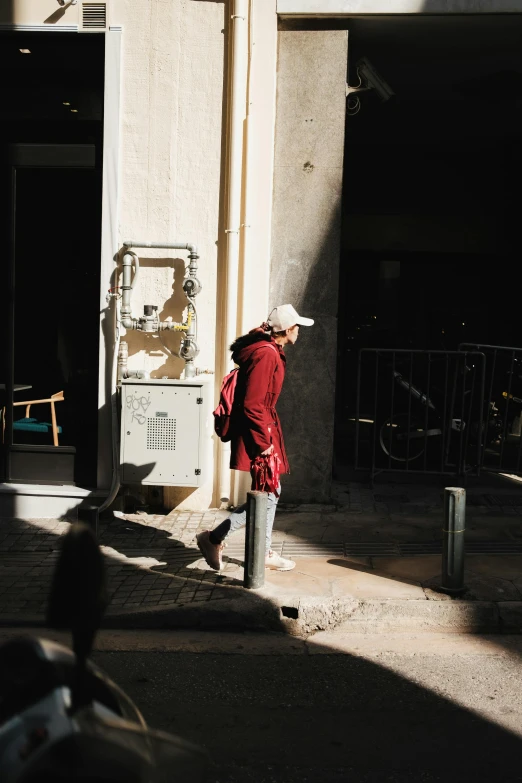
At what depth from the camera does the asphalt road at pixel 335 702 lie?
3689mm

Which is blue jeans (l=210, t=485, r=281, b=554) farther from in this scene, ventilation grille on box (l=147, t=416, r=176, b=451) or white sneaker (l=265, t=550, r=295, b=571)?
ventilation grille on box (l=147, t=416, r=176, b=451)

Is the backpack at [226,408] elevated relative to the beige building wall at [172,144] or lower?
lower

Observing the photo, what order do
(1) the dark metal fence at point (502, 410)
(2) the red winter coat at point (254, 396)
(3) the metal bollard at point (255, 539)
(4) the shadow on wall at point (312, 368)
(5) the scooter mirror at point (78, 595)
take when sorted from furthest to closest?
(1) the dark metal fence at point (502, 410), (4) the shadow on wall at point (312, 368), (2) the red winter coat at point (254, 396), (3) the metal bollard at point (255, 539), (5) the scooter mirror at point (78, 595)

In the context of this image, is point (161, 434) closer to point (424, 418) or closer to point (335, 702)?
point (424, 418)

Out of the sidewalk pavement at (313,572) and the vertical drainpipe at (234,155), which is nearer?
the sidewalk pavement at (313,572)

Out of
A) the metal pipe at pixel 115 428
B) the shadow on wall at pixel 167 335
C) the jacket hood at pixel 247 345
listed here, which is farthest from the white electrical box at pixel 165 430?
the jacket hood at pixel 247 345

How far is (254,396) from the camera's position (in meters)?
6.04

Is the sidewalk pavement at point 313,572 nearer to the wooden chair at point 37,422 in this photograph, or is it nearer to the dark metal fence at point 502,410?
the dark metal fence at point 502,410

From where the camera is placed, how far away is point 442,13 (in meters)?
7.87

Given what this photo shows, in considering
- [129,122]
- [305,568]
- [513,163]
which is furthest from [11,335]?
[513,163]

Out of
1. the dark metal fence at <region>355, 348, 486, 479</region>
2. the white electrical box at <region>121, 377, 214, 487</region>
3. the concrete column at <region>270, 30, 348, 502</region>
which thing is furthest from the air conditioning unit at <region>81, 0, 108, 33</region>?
the dark metal fence at <region>355, 348, 486, 479</region>

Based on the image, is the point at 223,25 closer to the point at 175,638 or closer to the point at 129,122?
the point at 129,122

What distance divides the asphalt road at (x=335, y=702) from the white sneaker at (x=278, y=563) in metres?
0.96

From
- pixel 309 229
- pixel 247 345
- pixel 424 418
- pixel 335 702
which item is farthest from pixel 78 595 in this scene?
pixel 424 418
